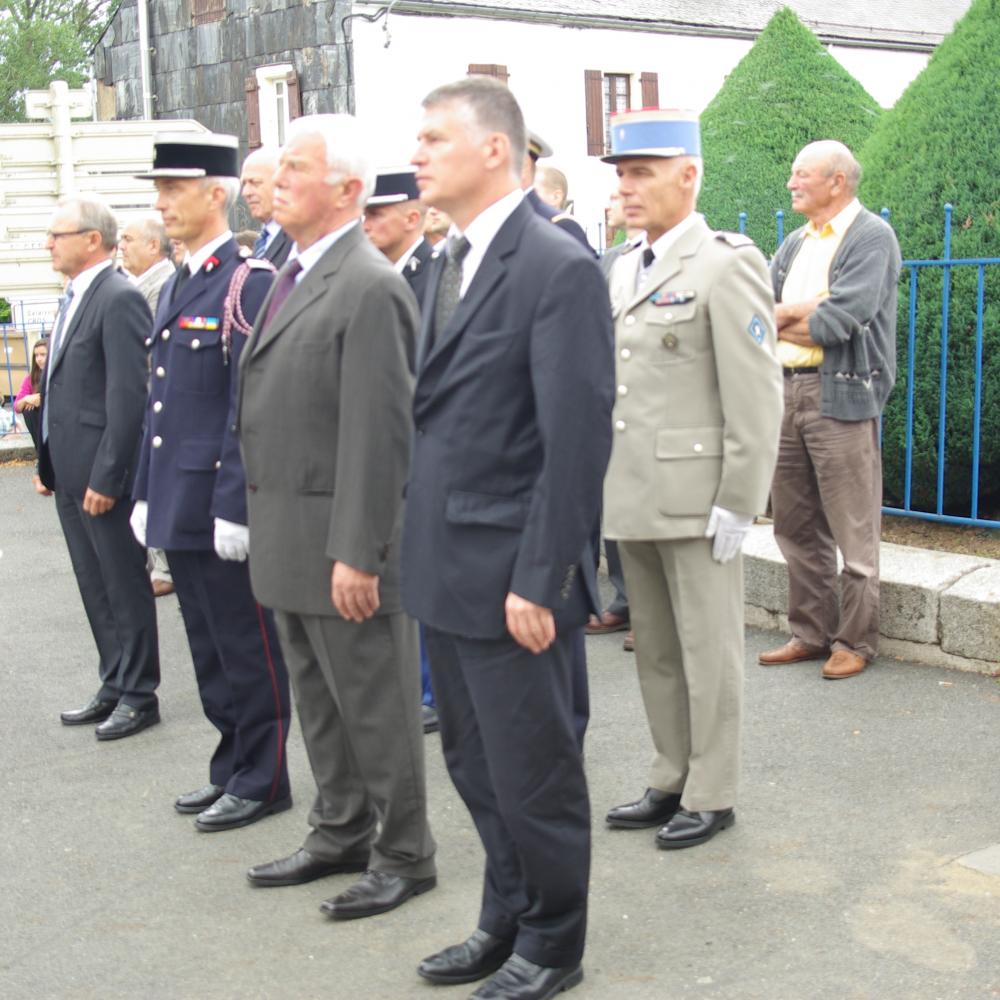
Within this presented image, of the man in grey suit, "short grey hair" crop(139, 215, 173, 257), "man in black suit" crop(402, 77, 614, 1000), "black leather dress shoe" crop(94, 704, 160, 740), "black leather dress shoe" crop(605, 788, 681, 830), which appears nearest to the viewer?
"man in black suit" crop(402, 77, 614, 1000)

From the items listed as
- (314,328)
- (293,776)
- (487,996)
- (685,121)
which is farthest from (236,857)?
(685,121)

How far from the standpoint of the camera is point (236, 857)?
4574mm

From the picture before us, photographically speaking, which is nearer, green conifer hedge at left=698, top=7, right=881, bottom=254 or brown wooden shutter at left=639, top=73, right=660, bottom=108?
green conifer hedge at left=698, top=7, right=881, bottom=254

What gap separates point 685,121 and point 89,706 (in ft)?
11.0

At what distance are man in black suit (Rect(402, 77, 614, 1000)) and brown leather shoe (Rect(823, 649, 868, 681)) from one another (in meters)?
2.59

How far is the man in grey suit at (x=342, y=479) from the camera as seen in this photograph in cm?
383

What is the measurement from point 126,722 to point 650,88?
90.0 ft

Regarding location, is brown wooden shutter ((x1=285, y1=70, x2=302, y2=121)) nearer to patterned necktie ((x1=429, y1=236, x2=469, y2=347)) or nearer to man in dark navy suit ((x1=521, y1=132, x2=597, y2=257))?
man in dark navy suit ((x1=521, y1=132, x2=597, y2=257))

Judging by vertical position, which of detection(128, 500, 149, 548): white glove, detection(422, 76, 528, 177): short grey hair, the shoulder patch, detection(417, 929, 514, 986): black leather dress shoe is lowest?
detection(417, 929, 514, 986): black leather dress shoe

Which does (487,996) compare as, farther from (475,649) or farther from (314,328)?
(314,328)

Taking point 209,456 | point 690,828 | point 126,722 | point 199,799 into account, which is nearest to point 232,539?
point 209,456

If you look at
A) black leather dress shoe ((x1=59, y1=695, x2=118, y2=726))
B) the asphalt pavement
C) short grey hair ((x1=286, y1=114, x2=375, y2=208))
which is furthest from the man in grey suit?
black leather dress shoe ((x1=59, y1=695, x2=118, y2=726))

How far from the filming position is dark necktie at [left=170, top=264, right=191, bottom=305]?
4824 millimetres

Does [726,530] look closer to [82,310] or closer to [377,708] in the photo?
[377,708]
